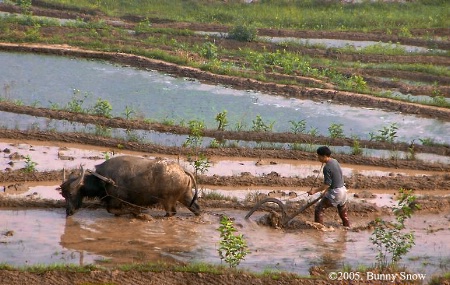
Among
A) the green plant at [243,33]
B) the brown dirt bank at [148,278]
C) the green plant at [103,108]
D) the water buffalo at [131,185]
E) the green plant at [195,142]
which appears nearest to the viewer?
the brown dirt bank at [148,278]

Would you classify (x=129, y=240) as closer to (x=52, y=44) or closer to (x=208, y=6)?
(x=52, y=44)

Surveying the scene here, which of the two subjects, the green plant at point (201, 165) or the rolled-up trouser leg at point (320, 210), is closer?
the rolled-up trouser leg at point (320, 210)

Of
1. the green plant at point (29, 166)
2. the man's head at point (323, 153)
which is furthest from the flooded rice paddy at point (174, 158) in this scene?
the man's head at point (323, 153)

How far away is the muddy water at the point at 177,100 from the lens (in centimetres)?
1767

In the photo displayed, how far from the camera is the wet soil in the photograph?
9062 mm

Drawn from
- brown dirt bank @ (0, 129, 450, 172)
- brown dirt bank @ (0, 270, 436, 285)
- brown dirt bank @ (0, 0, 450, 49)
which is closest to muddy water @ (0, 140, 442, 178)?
brown dirt bank @ (0, 129, 450, 172)

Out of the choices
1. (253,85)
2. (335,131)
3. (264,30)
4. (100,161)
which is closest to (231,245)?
(100,161)

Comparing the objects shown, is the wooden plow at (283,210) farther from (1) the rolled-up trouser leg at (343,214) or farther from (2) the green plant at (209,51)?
(2) the green plant at (209,51)

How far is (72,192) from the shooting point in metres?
11.5

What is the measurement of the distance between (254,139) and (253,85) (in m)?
4.30

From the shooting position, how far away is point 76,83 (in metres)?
19.6

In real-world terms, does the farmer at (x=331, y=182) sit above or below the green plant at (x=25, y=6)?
below

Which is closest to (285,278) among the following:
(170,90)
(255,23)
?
(170,90)

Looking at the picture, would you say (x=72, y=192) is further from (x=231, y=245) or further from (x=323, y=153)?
(x=323, y=153)
